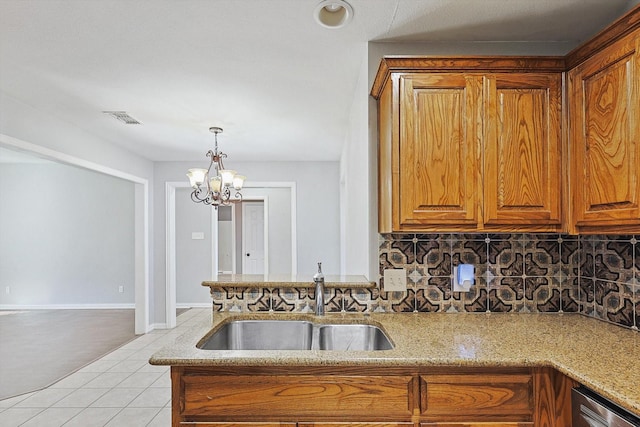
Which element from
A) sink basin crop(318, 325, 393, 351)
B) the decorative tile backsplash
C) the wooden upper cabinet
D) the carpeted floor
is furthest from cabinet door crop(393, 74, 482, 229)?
the carpeted floor

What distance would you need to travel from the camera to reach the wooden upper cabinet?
6.10 feet

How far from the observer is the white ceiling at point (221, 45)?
1914 millimetres

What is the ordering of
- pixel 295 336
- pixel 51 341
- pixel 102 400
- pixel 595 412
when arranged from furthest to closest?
pixel 51 341
pixel 102 400
pixel 295 336
pixel 595 412

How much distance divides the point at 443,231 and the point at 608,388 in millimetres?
883

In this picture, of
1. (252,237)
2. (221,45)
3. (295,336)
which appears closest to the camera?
(295,336)

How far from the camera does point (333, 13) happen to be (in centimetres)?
198

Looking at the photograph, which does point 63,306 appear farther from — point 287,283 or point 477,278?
point 477,278

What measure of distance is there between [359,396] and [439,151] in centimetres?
113

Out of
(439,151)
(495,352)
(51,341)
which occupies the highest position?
(439,151)

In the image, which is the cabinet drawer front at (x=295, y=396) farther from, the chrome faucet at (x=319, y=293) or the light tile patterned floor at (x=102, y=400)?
the light tile patterned floor at (x=102, y=400)

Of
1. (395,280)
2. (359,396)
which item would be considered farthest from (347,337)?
(359,396)

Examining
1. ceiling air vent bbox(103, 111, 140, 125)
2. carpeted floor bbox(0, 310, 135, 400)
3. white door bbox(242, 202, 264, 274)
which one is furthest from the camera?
white door bbox(242, 202, 264, 274)

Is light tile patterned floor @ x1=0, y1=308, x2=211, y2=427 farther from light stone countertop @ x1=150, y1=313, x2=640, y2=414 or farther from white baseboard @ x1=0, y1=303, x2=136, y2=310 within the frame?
white baseboard @ x1=0, y1=303, x2=136, y2=310

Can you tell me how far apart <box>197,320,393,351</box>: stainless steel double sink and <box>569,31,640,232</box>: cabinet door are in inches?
43.6
